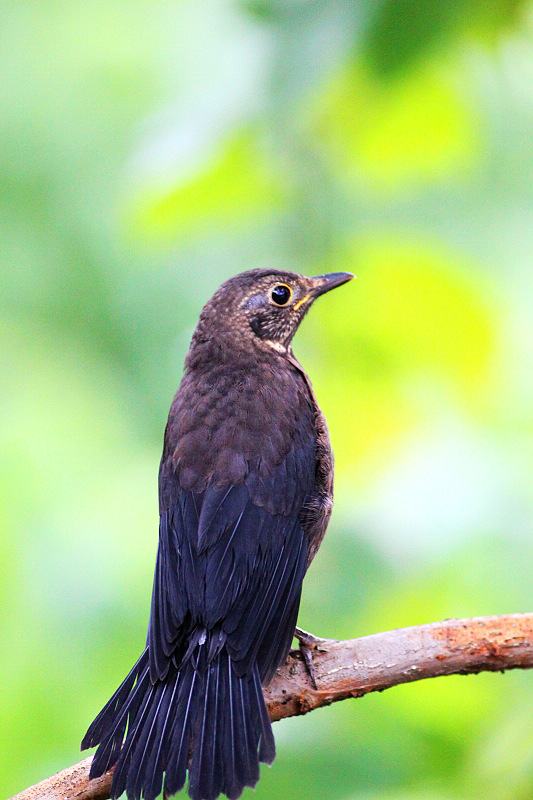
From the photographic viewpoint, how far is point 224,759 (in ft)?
7.27

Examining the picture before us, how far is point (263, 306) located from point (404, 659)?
1.32 meters

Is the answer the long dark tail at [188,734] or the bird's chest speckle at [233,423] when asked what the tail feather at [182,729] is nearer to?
the long dark tail at [188,734]

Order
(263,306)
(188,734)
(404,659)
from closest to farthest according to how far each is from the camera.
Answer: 1. (188,734)
2. (404,659)
3. (263,306)

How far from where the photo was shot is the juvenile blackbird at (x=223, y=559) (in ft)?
7.39

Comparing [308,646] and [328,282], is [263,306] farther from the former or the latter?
[308,646]

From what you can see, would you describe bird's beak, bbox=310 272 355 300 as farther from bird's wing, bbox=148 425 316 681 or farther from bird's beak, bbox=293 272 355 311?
bird's wing, bbox=148 425 316 681

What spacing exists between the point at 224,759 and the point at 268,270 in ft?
5.55

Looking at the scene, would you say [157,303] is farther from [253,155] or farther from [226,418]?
[226,418]

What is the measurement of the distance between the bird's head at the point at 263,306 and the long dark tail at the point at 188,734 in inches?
44.8

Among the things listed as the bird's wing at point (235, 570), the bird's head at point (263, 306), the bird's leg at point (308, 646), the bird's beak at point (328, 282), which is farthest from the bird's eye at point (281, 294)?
the bird's leg at point (308, 646)

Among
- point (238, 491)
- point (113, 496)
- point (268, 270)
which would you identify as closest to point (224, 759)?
point (238, 491)

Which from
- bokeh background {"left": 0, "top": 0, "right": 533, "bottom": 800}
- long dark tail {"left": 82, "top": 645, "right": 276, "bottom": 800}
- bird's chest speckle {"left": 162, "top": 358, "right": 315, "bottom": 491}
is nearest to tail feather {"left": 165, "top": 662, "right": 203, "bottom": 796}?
long dark tail {"left": 82, "top": 645, "right": 276, "bottom": 800}

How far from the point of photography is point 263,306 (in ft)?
10.4

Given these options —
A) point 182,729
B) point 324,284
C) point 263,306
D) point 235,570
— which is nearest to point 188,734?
point 182,729
